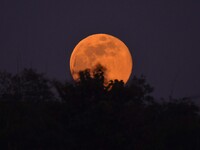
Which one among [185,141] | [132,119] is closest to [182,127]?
[185,141]

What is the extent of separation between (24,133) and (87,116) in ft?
9.37

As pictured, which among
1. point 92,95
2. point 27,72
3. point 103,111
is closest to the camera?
point 103,111

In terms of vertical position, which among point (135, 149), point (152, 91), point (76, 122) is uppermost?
point (152, 91)

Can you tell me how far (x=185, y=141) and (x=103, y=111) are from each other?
4.18 metres

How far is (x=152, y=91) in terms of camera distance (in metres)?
29.8

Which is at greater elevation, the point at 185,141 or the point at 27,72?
the point at 27,72

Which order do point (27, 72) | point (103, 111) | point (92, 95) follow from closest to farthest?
point (103, 111)
point (92, 95)
point (27, 72)

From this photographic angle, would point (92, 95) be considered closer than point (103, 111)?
No

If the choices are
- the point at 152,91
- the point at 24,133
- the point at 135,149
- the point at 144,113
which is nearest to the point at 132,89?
the point at 144,113

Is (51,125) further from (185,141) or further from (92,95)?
(185,141)

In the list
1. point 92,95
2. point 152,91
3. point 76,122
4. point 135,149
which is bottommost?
point 135,149

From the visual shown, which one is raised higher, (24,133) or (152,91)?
(152,91)

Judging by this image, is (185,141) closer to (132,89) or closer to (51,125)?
(132,89)

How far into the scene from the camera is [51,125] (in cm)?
1942
